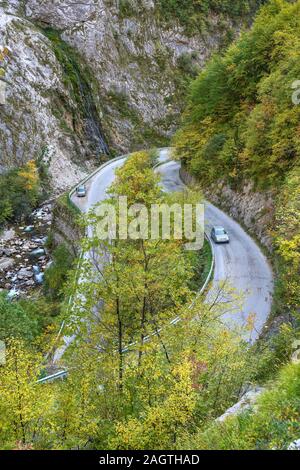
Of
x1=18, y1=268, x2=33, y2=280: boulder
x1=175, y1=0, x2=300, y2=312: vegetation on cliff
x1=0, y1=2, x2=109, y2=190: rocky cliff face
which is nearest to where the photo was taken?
x1=175, y1=0, x2=300, y2=312: vegetation on cliff

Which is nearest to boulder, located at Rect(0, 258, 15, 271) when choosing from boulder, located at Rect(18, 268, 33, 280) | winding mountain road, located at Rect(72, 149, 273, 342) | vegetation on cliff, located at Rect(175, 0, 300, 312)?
boulder, located at Rect(18, 268, 33, 280)

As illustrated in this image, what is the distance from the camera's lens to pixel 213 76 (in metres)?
36.0

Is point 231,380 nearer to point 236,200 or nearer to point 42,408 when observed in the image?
point 42,408

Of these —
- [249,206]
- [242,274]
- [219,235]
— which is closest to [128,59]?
[249,206]

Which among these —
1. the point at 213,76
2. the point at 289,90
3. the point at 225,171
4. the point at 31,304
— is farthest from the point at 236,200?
the point at 31,304

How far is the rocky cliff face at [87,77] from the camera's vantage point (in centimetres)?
4556

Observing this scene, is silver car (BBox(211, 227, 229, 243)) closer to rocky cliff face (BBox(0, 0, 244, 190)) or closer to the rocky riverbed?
the rocky riverbed

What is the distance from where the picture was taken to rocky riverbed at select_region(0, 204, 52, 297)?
31.3m

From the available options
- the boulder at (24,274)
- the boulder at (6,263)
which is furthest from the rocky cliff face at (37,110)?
the boulder at (24,274)

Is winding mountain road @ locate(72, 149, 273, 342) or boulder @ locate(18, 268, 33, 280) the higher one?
winding mountain road @ locate(72, 149, 273, 342)

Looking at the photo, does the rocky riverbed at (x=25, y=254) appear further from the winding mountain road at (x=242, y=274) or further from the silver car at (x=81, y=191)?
the winding mountain road at (x=242, y=274)

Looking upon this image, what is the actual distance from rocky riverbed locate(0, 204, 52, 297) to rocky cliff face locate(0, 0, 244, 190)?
6.67 meters

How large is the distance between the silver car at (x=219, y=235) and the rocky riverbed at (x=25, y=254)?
A: 534 inches
